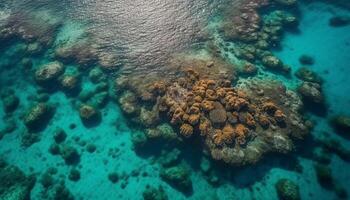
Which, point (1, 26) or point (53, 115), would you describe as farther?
point (1, 26)

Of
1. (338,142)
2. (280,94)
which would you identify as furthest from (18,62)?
(338,142)

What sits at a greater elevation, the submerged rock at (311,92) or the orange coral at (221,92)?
the orange coral at (221,92)

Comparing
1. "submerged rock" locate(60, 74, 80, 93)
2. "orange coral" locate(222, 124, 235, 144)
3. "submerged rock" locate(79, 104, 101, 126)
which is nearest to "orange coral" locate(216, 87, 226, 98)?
"orange coral" locate(222, 124, 235, 144)

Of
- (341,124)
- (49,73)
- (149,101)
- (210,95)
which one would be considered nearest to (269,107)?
(210,95)

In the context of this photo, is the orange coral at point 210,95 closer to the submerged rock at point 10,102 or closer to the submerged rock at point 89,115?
the submerged rock at point 89,115

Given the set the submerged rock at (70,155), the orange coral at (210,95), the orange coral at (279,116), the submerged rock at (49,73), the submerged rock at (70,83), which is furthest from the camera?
the submerged rock at (49,73)

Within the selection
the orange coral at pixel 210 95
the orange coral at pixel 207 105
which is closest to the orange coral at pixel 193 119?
the orange coral at pixel 207 105

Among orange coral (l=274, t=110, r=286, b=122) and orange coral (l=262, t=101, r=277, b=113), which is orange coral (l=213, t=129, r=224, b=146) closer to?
orange coral (l=262, t=101, r=277, b=113)

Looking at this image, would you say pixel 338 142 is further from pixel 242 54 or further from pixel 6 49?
pixel 6 49
